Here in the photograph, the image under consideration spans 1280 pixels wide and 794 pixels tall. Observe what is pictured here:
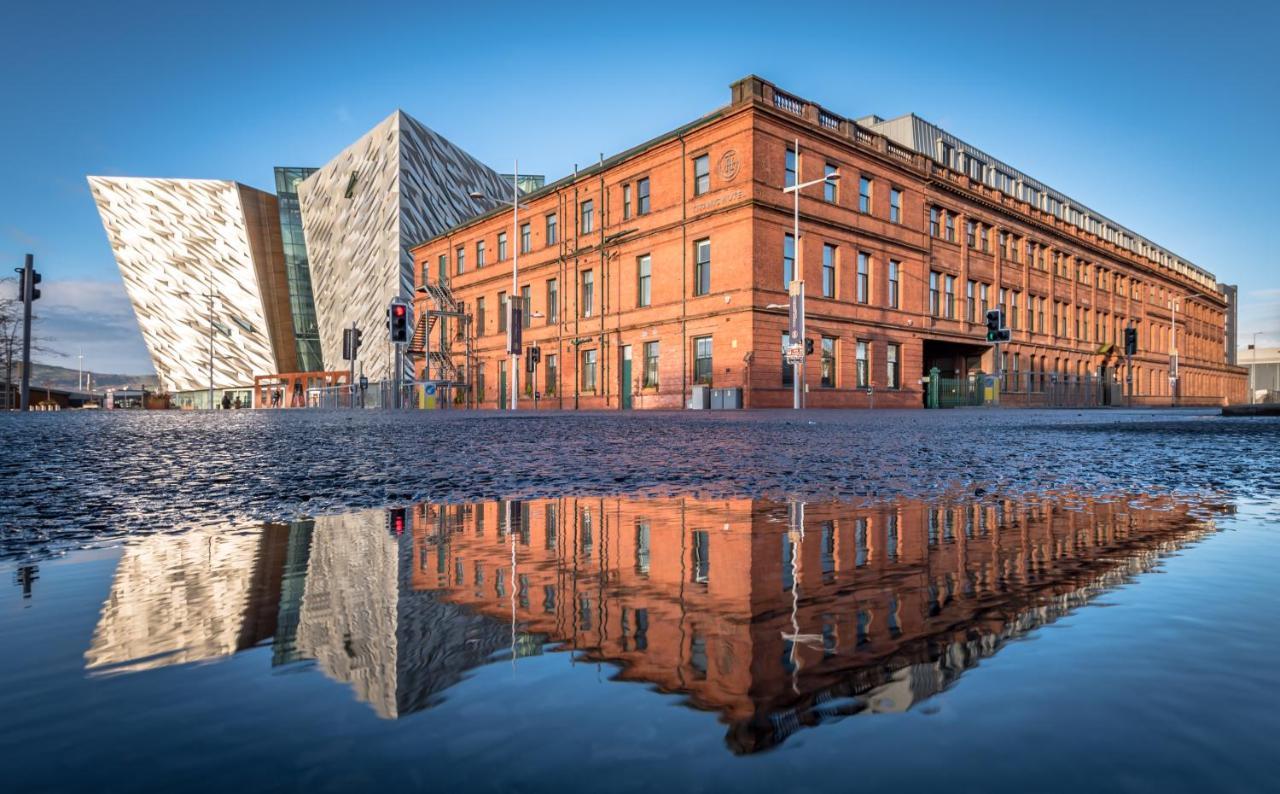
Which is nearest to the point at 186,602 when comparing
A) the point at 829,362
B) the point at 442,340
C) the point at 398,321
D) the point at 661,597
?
the point at 661,597

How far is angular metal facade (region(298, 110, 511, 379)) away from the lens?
5541 centimetres

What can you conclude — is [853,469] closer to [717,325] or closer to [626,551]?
[626,551]

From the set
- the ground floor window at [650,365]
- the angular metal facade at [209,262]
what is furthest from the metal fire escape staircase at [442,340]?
the angular metal facade at [209,262]

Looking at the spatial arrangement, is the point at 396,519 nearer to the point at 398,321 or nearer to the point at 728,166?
the point at 398,321

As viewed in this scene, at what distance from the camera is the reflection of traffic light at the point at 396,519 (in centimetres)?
244

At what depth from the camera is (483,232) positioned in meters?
46.5

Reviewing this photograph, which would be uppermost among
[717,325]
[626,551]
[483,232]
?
[483,232]

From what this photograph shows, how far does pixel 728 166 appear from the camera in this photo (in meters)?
29.9

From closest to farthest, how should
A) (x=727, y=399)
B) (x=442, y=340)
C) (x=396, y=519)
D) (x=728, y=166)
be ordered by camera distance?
(x=396, y=519), (x=727, y=399), (x=728, y=166), (x=442, y=340)

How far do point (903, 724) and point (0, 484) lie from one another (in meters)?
4.58

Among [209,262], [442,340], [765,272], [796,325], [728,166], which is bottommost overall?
[796,325]

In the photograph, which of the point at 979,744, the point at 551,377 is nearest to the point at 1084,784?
the point at 979,744

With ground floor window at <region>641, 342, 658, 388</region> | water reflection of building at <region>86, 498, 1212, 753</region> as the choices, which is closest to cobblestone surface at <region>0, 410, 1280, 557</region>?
water reflection of building at <region>86, 498, 1212, 753</region>

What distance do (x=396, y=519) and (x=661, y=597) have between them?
4.88 feet
